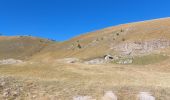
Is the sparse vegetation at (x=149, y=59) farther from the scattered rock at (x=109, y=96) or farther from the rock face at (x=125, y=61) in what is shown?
the scattered rock at (x=109, y=96)

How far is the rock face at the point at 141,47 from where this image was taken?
47.2m

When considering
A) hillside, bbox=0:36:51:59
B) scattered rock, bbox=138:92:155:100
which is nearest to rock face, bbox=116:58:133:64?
scattered rock, bbox=138:92:155:100

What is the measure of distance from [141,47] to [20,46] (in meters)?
66.0

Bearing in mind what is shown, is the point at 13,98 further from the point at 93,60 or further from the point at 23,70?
the point at 93,60

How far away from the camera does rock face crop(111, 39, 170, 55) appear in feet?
155

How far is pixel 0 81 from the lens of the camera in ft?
62.7

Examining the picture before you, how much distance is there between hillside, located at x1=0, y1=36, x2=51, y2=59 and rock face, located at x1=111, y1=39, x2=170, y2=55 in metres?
45.6

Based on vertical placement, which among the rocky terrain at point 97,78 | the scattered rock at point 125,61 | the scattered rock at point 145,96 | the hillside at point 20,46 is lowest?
the scattered rock at point 145,96

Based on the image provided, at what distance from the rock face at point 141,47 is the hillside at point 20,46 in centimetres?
4556

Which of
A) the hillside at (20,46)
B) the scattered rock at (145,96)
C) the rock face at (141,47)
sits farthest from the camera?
the hillside at (20,46)

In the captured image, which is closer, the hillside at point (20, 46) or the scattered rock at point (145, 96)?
the scattered rock at point (145, 96)

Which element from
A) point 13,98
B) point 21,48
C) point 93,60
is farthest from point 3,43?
point 13,98

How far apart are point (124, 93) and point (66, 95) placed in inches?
158

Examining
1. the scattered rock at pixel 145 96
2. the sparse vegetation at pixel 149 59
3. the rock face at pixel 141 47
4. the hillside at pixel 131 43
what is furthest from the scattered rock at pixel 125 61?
the scattered rock at pixel 145 96
